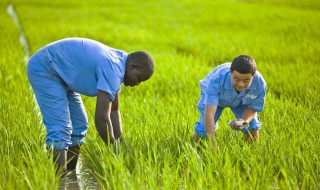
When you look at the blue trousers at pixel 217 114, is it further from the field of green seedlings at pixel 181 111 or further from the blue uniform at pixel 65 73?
the blue uniform at pixel 65 73

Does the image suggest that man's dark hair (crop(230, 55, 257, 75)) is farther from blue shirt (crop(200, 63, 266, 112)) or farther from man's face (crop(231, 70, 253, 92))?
blue shirt (crop(200, 63, 266, 112))

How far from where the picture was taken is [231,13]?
13.4 metres

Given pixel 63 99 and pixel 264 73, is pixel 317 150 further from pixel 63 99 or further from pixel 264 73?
pixel 264 73

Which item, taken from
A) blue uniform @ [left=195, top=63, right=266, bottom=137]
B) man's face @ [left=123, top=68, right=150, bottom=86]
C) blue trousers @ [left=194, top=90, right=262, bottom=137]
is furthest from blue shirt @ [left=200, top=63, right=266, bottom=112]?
man's face @ [left=123, top=68, right=150, bottom=86]

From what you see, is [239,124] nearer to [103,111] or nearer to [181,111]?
[103,111]

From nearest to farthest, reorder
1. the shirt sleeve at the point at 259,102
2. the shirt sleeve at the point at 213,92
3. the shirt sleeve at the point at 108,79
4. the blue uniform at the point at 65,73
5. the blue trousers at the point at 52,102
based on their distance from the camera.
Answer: the shirt sleeve at the point at 108,79 → the blue uniform at the point at 65,73 → the blue trousers at the point at 52,102 → the shirt sleeve at the point at 213,92 → the shirt sleeve at the point at 259,102

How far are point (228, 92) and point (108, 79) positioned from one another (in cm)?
76

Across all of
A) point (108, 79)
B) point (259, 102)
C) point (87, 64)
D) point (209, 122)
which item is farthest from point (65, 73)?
point (259, 102)

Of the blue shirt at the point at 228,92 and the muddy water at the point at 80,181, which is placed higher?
the blue shirt at the point at 228,92

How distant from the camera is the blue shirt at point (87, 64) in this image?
287cm

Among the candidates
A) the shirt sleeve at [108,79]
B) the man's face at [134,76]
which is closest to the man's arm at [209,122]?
the man's face at [134,76]

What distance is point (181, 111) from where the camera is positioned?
13.5 feet

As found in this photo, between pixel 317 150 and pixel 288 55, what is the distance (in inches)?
168

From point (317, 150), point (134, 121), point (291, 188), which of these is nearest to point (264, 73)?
point (134, 121)
